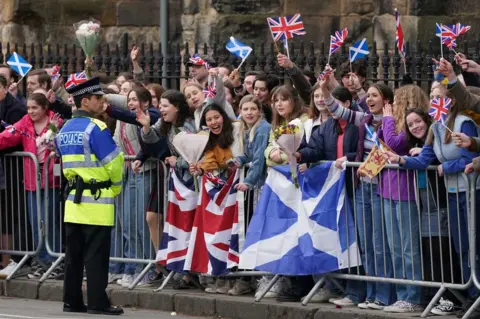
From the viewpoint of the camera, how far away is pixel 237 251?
49.1ft

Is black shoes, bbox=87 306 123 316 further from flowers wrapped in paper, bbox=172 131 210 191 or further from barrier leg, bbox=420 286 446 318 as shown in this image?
barrier leg, bbox=420 286 446 318

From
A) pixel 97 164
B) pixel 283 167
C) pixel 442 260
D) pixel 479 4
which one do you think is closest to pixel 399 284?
pixel 442 260

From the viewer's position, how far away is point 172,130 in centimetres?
1556

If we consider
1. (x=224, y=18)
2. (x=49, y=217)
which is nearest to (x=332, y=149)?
(x=49, y=217)

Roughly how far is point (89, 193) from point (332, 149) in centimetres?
212

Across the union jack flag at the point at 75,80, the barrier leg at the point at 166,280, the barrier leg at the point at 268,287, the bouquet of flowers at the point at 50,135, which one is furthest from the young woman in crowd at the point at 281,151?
the bouquet of flowers at the point at 50,135

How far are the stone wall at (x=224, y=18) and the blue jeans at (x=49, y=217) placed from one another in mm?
5372

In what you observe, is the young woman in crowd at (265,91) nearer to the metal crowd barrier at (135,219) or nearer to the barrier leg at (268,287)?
the metal crowd barrier at (135,219)

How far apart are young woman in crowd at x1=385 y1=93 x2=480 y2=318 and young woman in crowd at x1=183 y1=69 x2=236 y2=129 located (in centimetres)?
226

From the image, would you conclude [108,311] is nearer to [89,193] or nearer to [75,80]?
[89,193]

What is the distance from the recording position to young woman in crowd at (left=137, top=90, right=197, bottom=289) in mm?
15367

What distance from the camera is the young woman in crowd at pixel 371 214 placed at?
1399cm

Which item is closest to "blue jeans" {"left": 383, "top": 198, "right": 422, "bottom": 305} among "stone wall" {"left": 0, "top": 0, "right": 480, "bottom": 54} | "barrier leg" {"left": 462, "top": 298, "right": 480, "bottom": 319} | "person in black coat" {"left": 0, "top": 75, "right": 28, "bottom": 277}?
"barrier leg" {"left": 462, "top": 298, "right": 480, "bottom": 319}

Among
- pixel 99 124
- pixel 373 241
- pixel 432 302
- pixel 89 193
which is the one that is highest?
pixel 99 124
